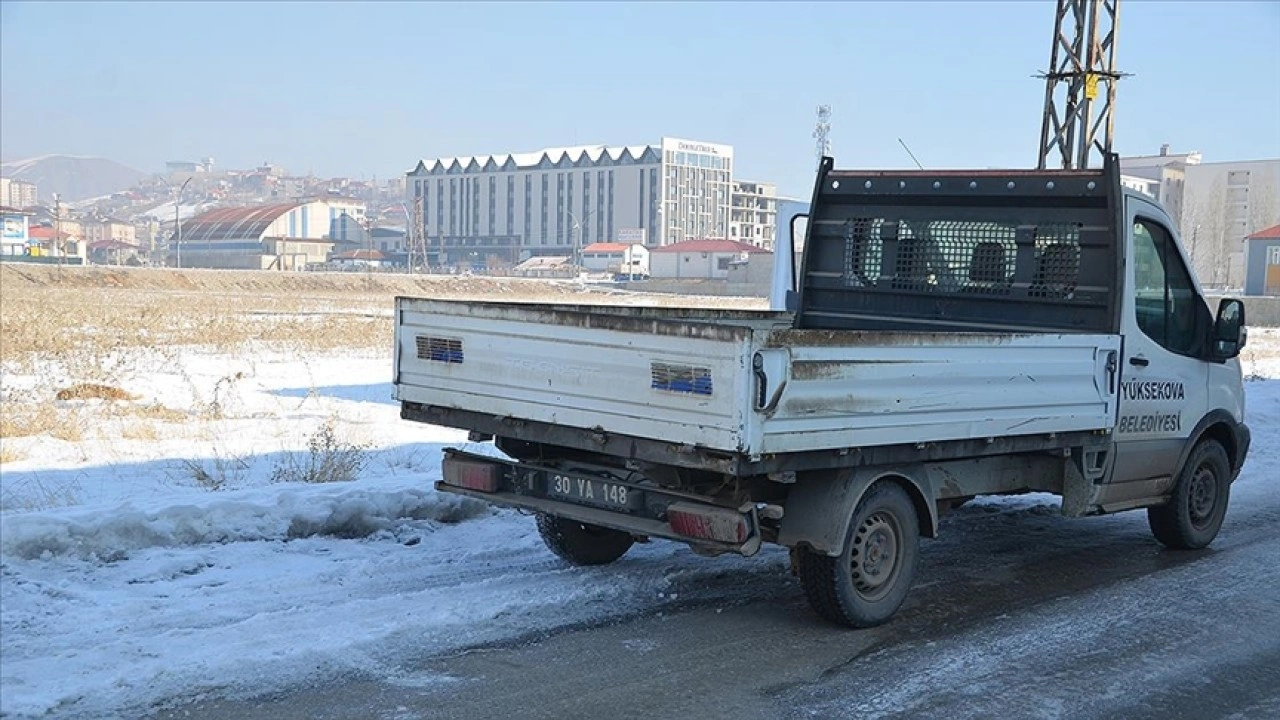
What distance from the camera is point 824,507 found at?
6344 mm

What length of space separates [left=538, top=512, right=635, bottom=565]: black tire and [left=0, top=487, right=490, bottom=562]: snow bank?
1.34m

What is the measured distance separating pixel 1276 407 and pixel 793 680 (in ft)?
48.3

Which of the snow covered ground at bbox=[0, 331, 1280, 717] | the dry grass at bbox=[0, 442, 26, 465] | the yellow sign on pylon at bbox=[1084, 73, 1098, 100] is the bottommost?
the snow covered ground at bbox=[0, 331, 1280, 717]

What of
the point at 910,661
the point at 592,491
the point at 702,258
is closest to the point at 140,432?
the point at 592,491

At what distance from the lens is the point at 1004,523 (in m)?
9.91

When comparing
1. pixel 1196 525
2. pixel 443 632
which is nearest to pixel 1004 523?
pixel 1196 525

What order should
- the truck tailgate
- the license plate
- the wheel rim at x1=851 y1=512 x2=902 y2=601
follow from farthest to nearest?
the wheel rim at x1=851 y1=512 x2=902 y2=601 < the license plate < the truck tailgate

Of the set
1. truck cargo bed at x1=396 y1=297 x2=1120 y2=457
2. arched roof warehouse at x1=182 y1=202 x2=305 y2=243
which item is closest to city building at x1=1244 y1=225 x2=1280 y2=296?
truck cargo bed at x1=396 y1=297 x2=1120 y2=457

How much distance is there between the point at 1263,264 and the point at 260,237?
129194 mm

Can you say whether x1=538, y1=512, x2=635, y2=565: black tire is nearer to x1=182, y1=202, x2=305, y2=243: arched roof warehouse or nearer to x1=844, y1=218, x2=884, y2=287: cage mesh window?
x1=844, y1=218, x2=884, y2=287: cage mesh window

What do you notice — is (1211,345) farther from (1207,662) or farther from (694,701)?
(694,701)

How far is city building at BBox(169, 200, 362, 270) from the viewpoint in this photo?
480 ft

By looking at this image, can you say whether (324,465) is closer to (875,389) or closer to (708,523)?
(708,523)

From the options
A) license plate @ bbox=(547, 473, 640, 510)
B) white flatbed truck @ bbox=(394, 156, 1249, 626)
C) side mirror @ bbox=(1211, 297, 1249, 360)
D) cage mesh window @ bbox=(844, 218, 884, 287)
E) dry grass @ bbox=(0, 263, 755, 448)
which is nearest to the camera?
white flatbed truck @ bbox=(394, 156, 1249, 626)
